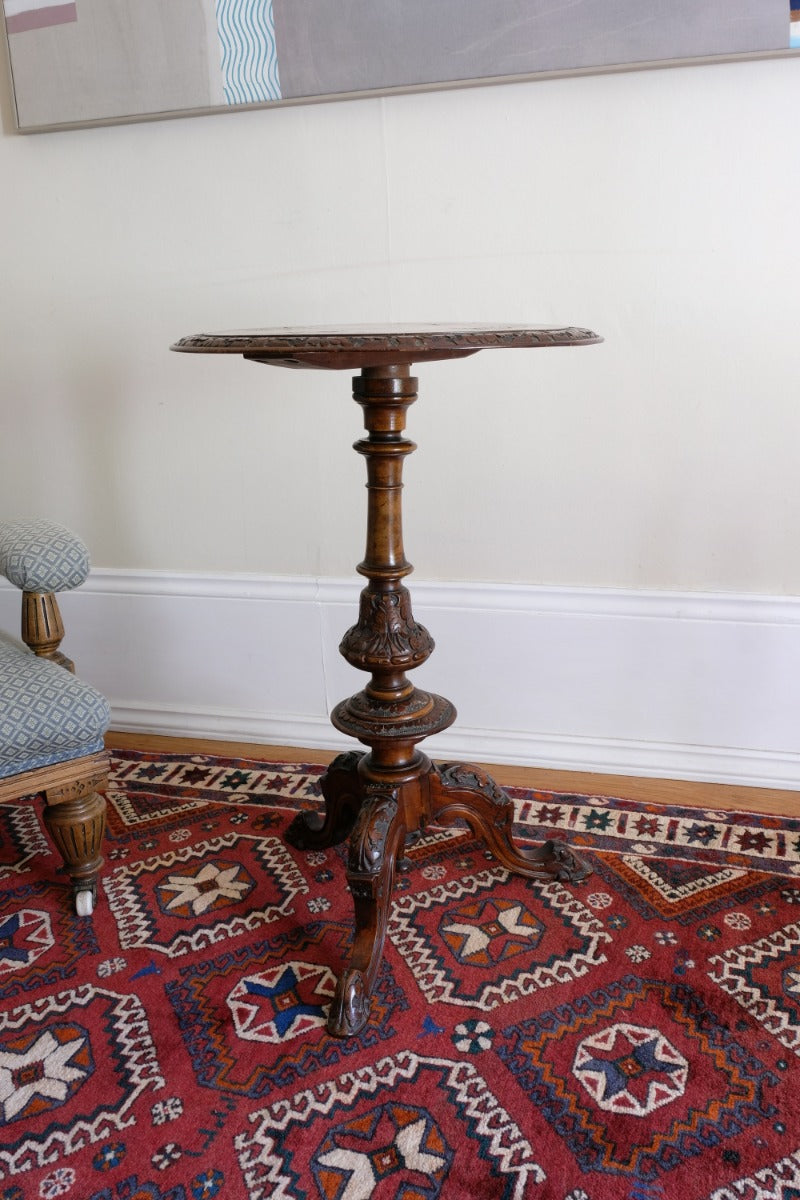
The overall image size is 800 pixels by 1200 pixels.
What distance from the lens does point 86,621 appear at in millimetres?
2736

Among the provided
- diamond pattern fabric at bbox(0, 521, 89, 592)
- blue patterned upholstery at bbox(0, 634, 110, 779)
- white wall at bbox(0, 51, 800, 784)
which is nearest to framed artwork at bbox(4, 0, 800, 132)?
white wall at bbox(0, 51, 800, 784)

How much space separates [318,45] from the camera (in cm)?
212

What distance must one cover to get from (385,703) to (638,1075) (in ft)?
2.36

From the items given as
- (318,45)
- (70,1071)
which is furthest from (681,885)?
(318,45)

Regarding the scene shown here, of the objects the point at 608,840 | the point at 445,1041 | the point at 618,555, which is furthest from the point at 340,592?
the point at 445,1041

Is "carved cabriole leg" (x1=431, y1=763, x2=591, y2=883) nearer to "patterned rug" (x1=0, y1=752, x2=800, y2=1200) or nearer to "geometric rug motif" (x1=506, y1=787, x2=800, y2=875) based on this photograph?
"patterned rug" (x1=0, y1=752, x2=800, y2=1200)

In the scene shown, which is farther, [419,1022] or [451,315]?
[451,315]

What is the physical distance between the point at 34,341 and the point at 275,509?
0.78 m

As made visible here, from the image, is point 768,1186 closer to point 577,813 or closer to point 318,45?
point 577,813

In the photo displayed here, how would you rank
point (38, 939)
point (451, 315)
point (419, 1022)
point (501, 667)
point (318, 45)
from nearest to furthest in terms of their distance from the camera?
point (419, 1022) → point (38, 939) → point (318, 45) → point (451, 315) → point (501, 667)

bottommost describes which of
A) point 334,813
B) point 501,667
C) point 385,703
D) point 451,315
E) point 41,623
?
point 334,813

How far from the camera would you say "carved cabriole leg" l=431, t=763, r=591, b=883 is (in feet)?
6.17

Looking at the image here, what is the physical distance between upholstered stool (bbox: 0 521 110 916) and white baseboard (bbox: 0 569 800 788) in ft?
2.26

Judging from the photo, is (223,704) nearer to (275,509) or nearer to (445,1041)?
(275,509)
